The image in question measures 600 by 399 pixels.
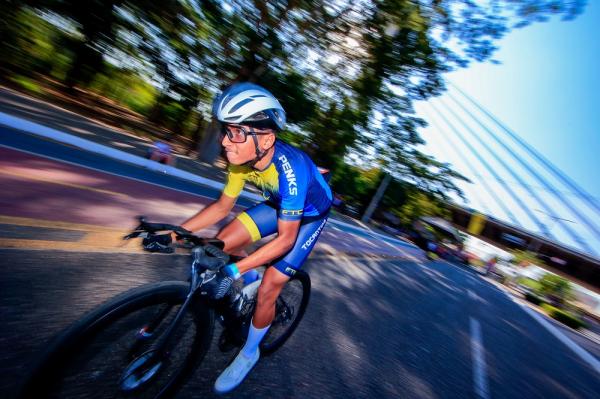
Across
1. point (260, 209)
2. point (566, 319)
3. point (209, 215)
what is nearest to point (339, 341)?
point (260, 209)

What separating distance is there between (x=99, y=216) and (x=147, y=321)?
3.20 meters

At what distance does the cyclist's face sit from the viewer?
6.50 ft

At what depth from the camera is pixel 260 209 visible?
9.27 ft

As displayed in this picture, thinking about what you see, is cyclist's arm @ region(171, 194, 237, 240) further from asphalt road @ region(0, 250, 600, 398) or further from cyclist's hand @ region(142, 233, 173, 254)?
asphalt road @ region(0, 250, 600, 398)

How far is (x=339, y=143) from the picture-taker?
21.9m

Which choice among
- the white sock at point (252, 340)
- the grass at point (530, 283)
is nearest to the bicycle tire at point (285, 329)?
the white sock at point (252, 340)

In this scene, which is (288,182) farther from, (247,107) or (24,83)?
(24,83)

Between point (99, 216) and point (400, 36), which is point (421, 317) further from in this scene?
point (400, 36)

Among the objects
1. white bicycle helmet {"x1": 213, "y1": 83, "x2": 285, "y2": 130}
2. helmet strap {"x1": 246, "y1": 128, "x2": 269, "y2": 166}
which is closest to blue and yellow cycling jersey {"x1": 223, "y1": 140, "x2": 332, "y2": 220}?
helmet strap {"x1": 246, "y1": 128, "x2": 269, "y2": 166}

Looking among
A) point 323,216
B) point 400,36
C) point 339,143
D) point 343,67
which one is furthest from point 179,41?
point 323,216

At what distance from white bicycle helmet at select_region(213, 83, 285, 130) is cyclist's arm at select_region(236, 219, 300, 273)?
69cm

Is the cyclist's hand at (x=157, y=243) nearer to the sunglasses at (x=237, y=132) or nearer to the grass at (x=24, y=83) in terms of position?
the sunglasses at (x=237, y=132)

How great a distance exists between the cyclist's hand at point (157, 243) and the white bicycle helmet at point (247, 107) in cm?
82

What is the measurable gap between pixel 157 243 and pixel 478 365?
15.9ft
